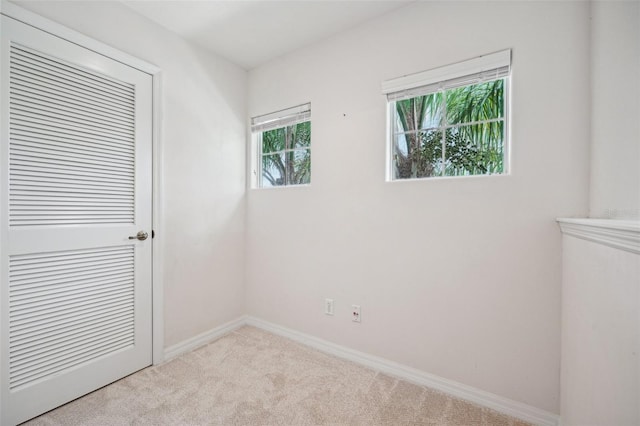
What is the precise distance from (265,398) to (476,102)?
7.39ft

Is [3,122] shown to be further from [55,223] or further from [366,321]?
[366,321]

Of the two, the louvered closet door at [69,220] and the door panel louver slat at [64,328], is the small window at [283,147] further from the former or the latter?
the door panel louver slat at [64,328]

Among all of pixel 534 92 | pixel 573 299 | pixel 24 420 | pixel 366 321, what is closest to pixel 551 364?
pixel 573 299

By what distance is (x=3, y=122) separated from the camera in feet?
4.77

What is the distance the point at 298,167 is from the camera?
8.45ft

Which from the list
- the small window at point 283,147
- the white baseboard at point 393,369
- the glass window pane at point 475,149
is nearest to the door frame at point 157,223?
the white baseboard at point 393,369

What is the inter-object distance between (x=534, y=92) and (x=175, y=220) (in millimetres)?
2525

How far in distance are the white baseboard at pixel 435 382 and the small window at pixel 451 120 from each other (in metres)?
1.32

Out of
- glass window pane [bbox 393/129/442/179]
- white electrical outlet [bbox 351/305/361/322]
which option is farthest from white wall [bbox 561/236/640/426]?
white electrical outlet [bbox 351/305/361/322]

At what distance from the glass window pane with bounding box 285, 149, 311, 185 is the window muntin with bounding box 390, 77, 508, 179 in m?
0.78

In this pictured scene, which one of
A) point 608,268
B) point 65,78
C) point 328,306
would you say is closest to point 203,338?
point 328,306

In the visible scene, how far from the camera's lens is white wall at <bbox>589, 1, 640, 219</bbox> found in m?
1.07

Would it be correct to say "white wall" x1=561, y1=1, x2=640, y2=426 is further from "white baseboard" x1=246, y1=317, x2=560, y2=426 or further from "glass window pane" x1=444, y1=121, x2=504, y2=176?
"glass window pane" x1=444, y1=121, x2=504, y2=176

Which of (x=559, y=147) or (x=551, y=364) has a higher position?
(x=559, y=147)
